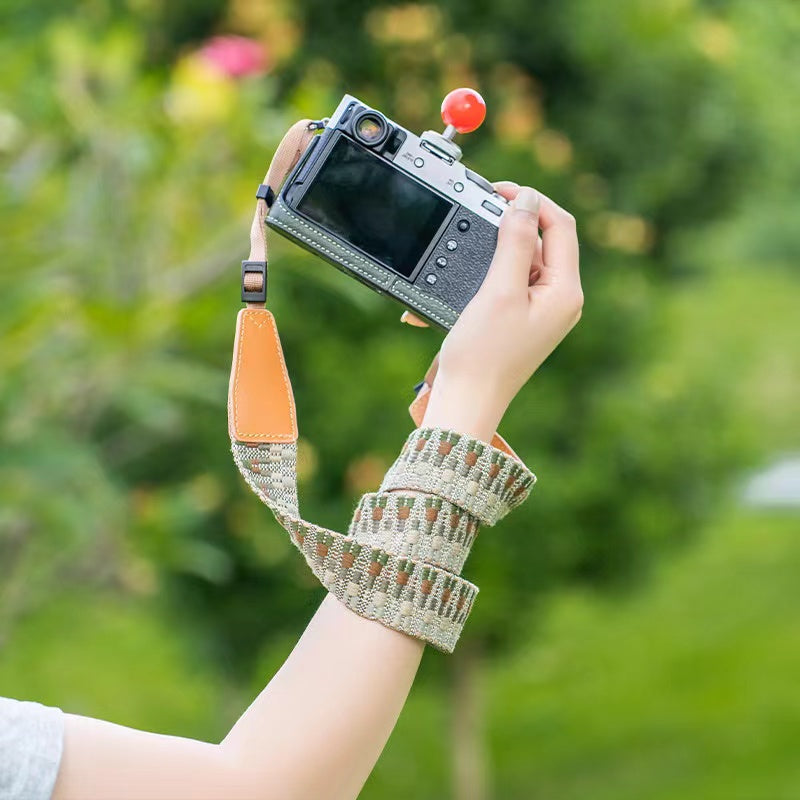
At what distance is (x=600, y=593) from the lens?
109 inches

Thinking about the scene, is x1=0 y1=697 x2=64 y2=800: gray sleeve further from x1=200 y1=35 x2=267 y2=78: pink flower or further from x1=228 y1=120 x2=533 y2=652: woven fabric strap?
x1=200 y1=35 x2=267 y2=78: pink flower

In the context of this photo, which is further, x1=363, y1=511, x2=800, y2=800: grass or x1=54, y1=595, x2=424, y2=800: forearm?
x1=363, y1=511, x2=800, y2=800: grass

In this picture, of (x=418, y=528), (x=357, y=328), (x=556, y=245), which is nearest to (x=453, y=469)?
(x=418, y=528)

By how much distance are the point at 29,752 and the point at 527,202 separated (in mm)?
359

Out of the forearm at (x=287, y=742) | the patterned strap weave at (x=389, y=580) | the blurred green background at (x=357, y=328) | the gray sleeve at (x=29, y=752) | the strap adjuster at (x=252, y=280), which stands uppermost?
the blurred green background at (x=357, y=328)

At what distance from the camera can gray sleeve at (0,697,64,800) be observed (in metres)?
0.55

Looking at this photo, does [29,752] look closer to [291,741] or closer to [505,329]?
[291,741]

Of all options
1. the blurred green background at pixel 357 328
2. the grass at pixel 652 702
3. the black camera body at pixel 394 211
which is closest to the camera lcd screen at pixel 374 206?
the black camera body at pixel 394 211

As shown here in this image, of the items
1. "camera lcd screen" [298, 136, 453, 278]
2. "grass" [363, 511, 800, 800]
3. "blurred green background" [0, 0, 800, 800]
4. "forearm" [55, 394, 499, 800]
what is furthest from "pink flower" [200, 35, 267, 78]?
"forearm" [55, 394, 499, 800]

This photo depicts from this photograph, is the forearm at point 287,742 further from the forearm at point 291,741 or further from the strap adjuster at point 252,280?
the strap adjuster at point 252,280

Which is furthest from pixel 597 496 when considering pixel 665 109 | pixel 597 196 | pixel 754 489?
pixel 754 489

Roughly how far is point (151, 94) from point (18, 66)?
1.58 ft

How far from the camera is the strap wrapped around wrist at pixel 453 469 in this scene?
2.02 ft

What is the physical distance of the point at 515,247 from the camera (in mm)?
645
